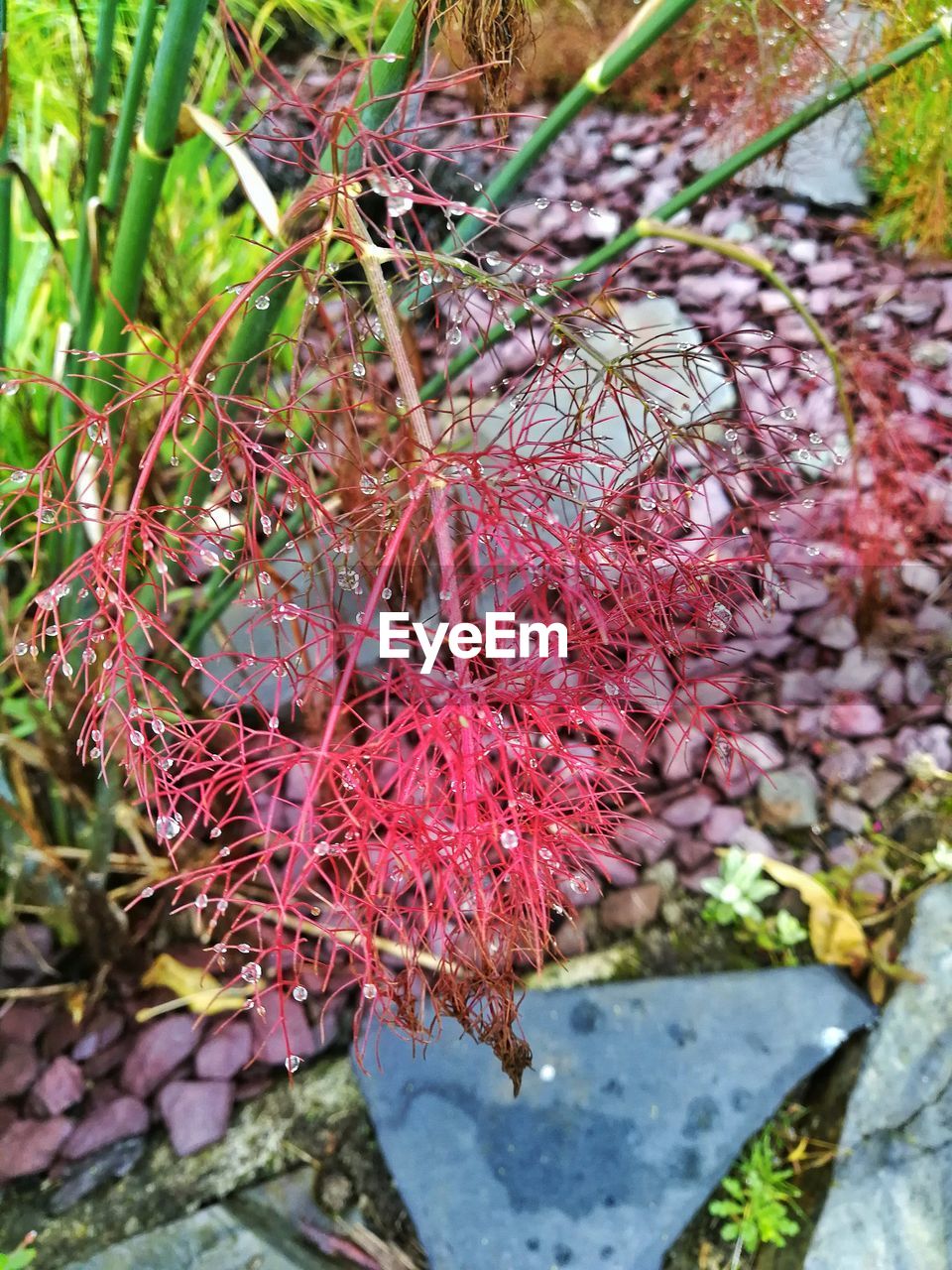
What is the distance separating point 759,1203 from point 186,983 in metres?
0.60

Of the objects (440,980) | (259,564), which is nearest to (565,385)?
(259,564)

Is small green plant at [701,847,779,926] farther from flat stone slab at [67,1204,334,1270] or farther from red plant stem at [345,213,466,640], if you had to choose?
red plant stem at [345,213,466,640]

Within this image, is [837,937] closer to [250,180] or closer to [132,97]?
[250,180]

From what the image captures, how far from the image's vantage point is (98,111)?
71 centimetres

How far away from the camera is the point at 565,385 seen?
53 cm

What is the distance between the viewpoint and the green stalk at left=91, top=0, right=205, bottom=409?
51cm

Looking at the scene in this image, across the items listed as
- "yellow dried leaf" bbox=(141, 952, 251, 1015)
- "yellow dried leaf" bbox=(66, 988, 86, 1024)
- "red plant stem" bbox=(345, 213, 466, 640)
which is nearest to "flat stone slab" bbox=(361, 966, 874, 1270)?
"yellow dried leaf" bbox=(141, 952, 251, 1015)

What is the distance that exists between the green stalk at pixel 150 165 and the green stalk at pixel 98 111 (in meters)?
0.08

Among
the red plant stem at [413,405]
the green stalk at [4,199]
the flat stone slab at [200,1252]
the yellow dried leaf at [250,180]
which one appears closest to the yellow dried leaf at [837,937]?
the flat stone slab at [200,1252]

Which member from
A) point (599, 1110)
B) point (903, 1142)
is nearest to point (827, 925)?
point (903, 1142)

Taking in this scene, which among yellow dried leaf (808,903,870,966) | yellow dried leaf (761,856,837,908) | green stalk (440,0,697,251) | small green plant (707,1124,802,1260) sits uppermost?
green stalk (440,0,697,251)

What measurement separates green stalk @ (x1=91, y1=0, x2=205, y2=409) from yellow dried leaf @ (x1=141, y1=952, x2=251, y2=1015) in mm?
588

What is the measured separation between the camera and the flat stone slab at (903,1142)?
809mm

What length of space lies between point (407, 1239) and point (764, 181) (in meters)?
1.66
